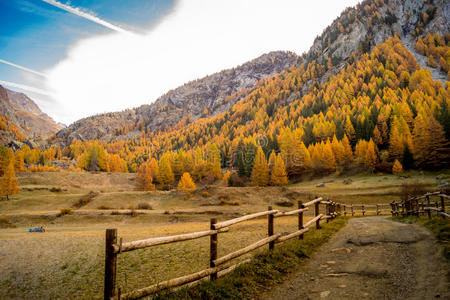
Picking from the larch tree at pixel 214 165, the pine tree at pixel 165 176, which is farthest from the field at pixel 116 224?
the larch tree at pixel 214 165

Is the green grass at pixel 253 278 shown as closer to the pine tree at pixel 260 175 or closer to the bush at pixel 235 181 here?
the pine tree at pixel 260 175

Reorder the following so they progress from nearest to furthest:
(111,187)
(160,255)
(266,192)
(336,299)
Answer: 1. (336,299)
2. (160,255)
3. (266,192)
4. (111,187)

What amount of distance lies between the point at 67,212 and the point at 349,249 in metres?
48.8

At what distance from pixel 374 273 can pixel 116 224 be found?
39.3 m

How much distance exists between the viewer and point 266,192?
5322cm

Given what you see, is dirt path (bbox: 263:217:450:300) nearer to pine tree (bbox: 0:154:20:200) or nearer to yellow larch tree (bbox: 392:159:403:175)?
yellow larch tree (bbox: 392:159:403:175)

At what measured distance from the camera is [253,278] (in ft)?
21.1

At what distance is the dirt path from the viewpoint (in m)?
5.21

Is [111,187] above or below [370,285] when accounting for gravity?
below

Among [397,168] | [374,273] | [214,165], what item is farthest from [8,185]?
[397,168]

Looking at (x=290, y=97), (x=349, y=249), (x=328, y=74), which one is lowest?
(x=349, y=249)

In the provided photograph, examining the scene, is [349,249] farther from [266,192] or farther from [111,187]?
[111,187]

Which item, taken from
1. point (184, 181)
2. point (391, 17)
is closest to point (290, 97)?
point (391, 17)

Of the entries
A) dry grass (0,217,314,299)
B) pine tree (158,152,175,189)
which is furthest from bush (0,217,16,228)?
pine tree (158,152,175,189)
